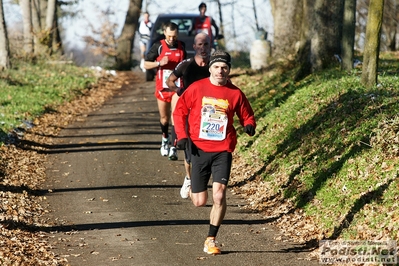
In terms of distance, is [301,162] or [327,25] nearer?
[301,162]

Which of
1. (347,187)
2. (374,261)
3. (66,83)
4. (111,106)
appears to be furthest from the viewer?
(66,83)

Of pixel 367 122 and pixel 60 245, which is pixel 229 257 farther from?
pixel 367 122

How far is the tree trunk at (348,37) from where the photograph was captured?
55.9 feet

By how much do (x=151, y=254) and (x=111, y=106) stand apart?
596 inches

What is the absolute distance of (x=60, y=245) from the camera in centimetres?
888

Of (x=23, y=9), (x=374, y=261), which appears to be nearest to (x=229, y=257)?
(x=374, y=261)

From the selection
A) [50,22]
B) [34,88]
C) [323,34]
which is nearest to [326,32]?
[323,34]

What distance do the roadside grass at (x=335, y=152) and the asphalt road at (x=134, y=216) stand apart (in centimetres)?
73

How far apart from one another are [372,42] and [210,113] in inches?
198

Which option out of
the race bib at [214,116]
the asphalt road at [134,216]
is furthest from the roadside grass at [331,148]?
the race bib at [214,116]

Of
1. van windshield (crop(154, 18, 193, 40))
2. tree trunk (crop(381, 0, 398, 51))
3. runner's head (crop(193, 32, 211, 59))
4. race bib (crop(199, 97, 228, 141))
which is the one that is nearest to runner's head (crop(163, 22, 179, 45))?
runner's head (crop(193, 32, 211, 59))

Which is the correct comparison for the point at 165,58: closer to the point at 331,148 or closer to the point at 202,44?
the point at 202,44

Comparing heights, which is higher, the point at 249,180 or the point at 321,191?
the point at 321,191

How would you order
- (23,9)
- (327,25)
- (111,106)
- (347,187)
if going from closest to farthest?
(347,187) < (327,25) < (111,106) < (23,9)
